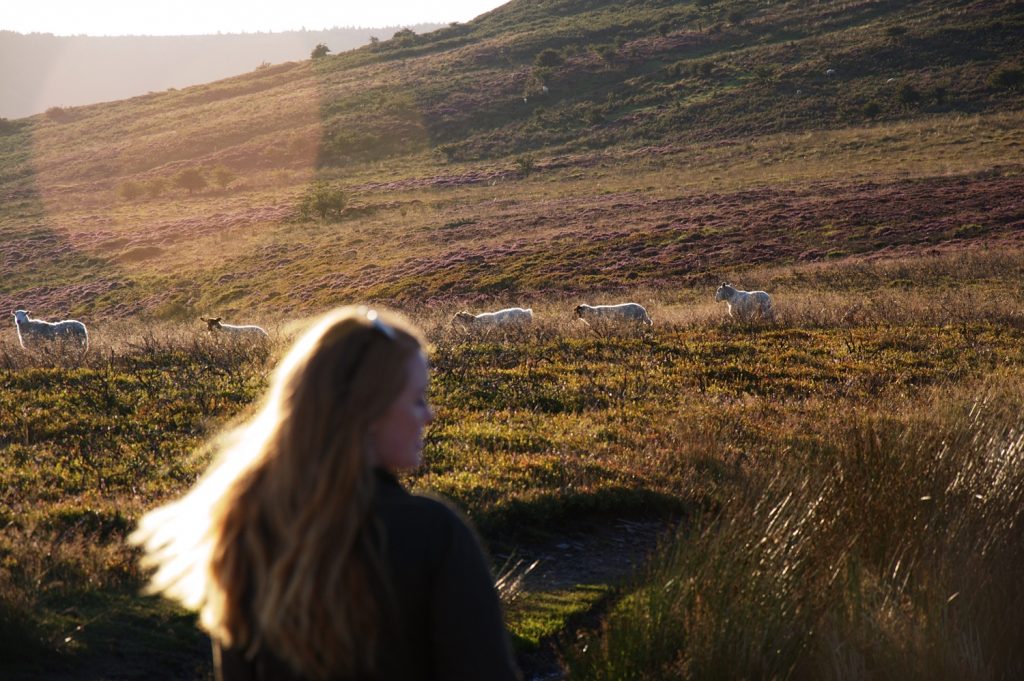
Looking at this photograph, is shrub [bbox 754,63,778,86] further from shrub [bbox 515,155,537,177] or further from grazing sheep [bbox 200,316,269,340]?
grazing sheep [bbox 200,316,269,340]

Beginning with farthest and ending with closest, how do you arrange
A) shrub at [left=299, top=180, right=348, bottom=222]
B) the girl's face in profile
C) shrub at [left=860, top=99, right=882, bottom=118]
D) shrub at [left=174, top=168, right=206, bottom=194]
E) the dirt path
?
shrub at [left=174, top=168, right=206, bottom=194] < shrub at [left=860, top=99, right=882, bottom=118] < shrub at [left=299, top=180, right=348, bottom=222] < the dirt path < the girl's face in profile

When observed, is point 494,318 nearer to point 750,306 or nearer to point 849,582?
point 750,306

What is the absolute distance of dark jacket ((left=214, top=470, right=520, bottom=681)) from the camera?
231 cm

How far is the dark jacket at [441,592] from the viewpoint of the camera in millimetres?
2312

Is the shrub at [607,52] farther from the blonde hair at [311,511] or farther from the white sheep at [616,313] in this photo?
the blonde hair at [311,511]

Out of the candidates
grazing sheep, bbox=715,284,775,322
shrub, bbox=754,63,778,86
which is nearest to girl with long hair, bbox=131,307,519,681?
grazing sheep, bbox=715,284,775,322

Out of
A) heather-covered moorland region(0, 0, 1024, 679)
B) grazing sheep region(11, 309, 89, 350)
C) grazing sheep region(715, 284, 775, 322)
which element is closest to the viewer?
heather-covered moorland region(0, 0, 1024, 679)

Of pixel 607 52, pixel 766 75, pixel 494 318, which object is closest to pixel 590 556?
pixel 494 318

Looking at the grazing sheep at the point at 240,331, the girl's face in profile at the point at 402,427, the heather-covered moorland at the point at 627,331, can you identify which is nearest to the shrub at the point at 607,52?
the heather-covered moorland at the point at 627,331

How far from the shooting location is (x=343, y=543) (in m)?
2.28

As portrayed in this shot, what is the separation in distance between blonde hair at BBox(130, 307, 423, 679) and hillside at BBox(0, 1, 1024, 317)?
29899 millimetres

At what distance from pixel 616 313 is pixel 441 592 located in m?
19.7

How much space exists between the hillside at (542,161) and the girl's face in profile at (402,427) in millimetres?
29771

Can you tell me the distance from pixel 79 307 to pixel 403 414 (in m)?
40.6
